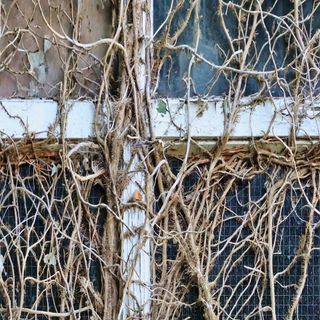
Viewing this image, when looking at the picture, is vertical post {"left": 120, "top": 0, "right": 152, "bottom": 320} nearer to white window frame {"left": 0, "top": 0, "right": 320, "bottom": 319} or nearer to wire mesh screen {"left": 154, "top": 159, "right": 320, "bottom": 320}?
white window frame {"left": 0, "top": 0, "right": 320, "bottom": 319}

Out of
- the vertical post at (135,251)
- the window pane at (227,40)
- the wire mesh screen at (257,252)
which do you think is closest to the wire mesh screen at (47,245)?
the vertical post at (135,251)

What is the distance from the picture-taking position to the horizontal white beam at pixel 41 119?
3.16 m

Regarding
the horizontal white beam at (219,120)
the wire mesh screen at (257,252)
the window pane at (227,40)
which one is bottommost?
the wire mesh screen at (257,252)

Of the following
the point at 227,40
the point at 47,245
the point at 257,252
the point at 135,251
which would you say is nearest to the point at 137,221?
the point at 135,251

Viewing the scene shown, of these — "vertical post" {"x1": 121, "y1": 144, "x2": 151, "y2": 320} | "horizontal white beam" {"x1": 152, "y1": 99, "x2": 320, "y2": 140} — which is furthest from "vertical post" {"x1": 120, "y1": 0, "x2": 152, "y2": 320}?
"horizontal white beam" {"x1": 152, "y1": 99, "x2": 320, "y2": 140}

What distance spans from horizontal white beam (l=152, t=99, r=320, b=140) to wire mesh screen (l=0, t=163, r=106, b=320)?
38cm

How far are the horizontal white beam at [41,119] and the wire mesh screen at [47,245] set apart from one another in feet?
0.47

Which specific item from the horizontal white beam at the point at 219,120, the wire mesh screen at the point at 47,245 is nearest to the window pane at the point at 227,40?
the horizontal white beam at the point at 219,120

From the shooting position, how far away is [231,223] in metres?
3.19

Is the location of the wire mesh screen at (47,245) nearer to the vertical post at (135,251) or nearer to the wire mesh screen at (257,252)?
the vertical post at (135,251)

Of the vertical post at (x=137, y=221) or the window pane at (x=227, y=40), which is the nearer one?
the vertical post at (x=137, y=221)

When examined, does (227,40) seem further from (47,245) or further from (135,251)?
(47,245)

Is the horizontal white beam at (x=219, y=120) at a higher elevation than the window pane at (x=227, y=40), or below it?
below

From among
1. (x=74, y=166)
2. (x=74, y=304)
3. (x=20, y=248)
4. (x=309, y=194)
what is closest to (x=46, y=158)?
(x=74, y=166)
